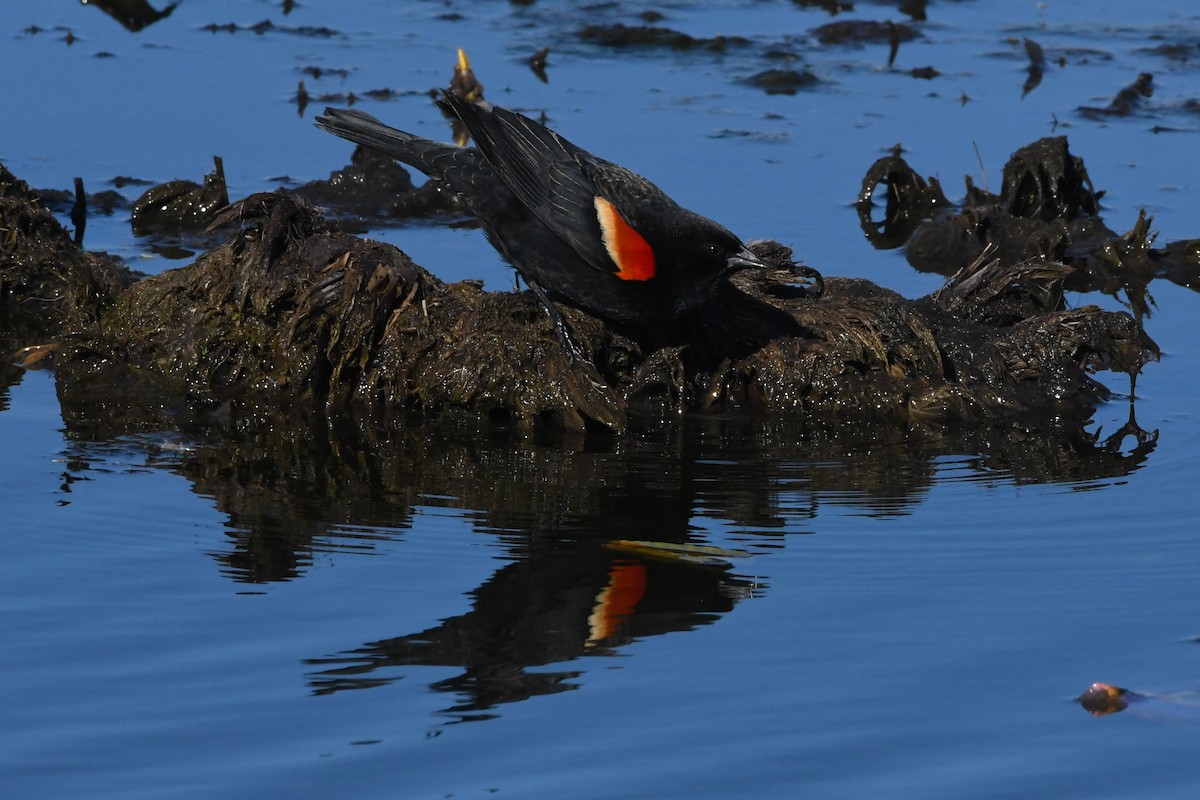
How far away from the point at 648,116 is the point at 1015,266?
424 centimetres

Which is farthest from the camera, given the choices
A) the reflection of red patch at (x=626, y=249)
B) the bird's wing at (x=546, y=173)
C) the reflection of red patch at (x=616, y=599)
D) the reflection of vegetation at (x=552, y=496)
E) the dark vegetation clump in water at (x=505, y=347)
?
the dark vegetation clump in water at (x=505, y=347)

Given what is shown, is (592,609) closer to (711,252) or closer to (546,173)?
(711,252)

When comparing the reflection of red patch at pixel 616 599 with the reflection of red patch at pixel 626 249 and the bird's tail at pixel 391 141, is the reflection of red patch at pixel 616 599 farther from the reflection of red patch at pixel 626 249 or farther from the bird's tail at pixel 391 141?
the bird's tail at pixel 391 141

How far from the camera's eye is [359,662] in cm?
489

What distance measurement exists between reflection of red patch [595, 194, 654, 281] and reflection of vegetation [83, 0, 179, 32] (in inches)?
323

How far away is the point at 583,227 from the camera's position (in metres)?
7.51

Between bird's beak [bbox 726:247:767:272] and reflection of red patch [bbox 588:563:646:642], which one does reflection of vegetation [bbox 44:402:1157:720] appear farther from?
bird's beak [bbox 726:247:767:272]

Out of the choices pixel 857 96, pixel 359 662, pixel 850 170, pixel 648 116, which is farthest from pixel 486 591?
pixel 857 96

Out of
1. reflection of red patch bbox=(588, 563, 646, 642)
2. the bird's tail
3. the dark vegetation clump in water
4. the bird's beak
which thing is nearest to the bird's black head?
the bird's beak

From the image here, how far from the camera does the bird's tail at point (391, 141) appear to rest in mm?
8336

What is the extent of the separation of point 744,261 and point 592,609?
8.25 ft

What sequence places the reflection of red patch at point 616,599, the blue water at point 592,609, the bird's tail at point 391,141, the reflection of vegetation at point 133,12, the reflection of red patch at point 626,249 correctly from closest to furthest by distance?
the blue water at point 592,609
the reflection of red patch at point 616,599
the reflection of red patch at point 626,249
the bird's tail at point 391,141
the reflection of vegetation at point 133,12

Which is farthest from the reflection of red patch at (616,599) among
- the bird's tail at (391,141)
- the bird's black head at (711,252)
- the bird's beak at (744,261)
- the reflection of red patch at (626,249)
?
the bird's tail at (391,141)

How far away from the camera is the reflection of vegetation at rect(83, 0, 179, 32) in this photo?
14.5 metres
